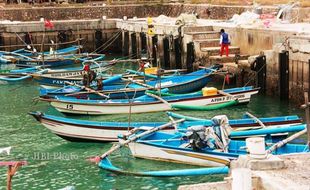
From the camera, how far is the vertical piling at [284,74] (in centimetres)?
2191

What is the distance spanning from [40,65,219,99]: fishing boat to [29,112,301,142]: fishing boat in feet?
18.4

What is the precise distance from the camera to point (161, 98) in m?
21.3

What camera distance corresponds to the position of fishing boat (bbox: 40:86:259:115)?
68.8ft

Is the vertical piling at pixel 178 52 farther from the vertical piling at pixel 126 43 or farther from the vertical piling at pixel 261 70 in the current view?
the vertical piling at pixel 126 43

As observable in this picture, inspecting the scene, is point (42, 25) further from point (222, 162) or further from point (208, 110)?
point (222, 162)

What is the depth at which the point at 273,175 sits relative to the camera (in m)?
6.89

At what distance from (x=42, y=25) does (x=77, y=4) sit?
8062 millimetres

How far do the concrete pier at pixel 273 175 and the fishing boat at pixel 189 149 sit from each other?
4.97 metres

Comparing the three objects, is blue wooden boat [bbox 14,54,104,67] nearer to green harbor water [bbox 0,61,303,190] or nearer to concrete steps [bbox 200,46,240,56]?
concrete steps [bbox 200,46,240,56]

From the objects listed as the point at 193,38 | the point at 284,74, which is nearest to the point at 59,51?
the point at 193,38

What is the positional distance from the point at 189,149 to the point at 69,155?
3972mm

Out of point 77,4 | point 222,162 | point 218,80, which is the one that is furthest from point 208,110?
point 77,4

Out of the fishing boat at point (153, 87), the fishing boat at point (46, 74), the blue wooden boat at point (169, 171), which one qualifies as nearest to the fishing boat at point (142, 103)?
the fishing boat at point (153, 87)

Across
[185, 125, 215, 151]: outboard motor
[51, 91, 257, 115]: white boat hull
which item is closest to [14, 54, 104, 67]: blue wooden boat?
[51, 91, 257, 115]: white boat hull
